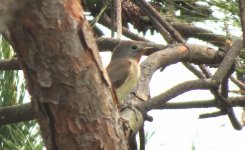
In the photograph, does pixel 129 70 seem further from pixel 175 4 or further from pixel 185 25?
pixel 175 4

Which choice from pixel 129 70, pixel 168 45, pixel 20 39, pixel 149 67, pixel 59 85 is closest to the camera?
pixel 20 39

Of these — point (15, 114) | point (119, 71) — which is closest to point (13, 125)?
point (15, 114)

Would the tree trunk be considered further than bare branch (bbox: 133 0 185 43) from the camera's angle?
No

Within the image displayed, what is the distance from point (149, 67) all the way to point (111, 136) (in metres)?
1.54

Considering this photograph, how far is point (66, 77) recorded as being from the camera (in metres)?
1.76

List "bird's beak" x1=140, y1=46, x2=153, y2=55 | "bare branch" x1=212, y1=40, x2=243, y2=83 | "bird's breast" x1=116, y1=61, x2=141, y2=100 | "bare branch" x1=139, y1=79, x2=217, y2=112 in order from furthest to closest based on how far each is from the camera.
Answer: "bird's beak" x1=140, y1=46, x2=153, y2=55
"bird's breast" x1=116, y1=61, x2=141, y2=100
"bare branch" x1=212, y1=40, x2=243, y2=83
"bare branch" x1=139, y1=79, x2=217, y2=112

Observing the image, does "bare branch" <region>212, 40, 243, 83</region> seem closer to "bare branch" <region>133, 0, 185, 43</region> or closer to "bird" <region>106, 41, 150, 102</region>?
"bare branch" <region>133, 0, 185, 43</region>

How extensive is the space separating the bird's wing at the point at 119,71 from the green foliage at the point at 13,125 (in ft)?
3.16

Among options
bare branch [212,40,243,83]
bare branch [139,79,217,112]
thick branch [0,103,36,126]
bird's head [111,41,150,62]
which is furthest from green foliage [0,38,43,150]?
bird's head [111,41,150,62]

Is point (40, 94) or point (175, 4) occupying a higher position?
point (40, 94)

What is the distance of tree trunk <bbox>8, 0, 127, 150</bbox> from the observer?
166cm

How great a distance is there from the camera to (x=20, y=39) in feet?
5.38

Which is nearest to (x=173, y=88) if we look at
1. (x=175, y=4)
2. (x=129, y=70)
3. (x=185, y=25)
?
(x=175, y=4)

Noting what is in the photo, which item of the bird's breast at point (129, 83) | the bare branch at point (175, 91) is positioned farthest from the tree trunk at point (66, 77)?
the bird's breast at point (129, 83)
